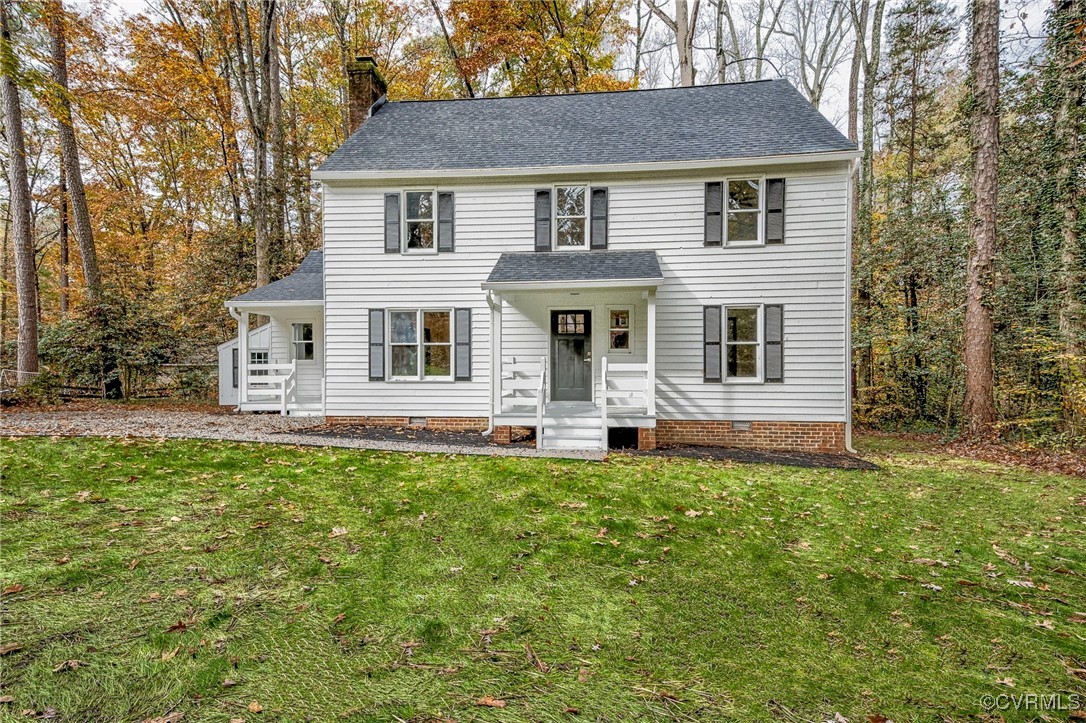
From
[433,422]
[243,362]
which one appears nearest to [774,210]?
[433,422]

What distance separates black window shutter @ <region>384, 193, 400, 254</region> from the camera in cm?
1043

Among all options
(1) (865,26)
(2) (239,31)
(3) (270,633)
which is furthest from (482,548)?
(1) (865,26)

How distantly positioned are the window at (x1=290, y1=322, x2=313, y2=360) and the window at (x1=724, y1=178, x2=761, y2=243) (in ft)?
34.9

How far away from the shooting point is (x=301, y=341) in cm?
1261

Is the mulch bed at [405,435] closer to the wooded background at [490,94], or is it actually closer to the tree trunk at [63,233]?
the wooded background at [490,94]

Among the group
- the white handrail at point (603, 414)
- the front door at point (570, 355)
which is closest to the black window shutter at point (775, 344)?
the white handrail at point (603, 414)

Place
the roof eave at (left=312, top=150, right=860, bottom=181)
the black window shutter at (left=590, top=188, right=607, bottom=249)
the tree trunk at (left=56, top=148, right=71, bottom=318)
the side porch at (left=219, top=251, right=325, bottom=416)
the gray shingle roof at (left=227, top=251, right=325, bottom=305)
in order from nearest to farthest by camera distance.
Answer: the roof eave at (left=312, top=150, right=860, bottom=181) → the black window shutter at (left=590, top=188, right=607, bottom=249) → the gray shingle roof at (left=227, top=251, right=325, bottom=305) → the side porch at (left=219, top=251, right=325, bottom=416) → the tree trunk at (left=56, top=148, right=71, bottom=318)

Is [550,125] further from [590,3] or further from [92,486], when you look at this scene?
[590,3]

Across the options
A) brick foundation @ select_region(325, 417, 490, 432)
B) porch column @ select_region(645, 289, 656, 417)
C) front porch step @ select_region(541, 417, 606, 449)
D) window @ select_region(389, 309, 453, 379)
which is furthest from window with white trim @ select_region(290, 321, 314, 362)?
porch column @ select_region(645, 289, 656, 417)

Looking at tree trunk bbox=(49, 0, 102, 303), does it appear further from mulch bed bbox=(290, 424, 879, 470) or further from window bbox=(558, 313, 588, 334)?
window bbox=(558, 313, 588, 334)

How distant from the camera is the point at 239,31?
16062 millimetres

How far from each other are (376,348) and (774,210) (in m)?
8.88

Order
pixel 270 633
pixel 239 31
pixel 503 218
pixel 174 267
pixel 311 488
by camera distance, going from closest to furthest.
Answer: pixel 270 633 → pixel 311 488 → pixel 503 218 → pixel 239 31 → pixel 174 267

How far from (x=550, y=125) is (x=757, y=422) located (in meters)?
8.31
